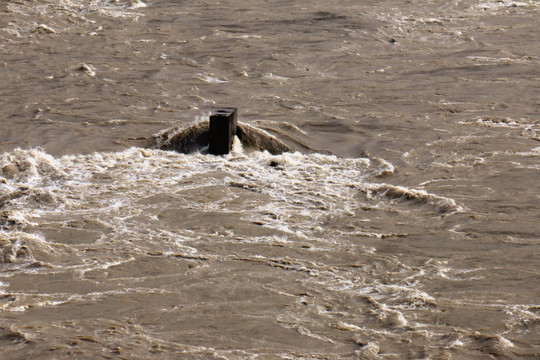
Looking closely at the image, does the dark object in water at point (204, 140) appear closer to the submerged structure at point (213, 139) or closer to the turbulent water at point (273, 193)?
the submerged structure at point (213, 139)

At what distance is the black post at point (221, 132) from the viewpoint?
8.88 meters

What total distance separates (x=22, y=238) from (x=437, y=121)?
521cm

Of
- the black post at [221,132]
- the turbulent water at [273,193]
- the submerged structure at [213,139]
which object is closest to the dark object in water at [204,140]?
the submerged structure at [213,139]

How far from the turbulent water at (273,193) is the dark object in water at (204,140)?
0.10 m

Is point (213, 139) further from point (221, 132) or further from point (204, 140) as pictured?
point (204, 140)

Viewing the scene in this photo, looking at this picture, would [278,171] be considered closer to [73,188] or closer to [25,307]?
[73,188]

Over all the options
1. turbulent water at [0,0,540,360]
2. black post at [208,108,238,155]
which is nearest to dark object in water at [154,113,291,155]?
turbulent water at [0,0,540,360]

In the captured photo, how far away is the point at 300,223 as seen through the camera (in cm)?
741

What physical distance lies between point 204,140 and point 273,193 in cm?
157

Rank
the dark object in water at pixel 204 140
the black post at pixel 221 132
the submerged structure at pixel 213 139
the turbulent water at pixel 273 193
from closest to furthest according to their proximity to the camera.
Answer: the turbulent water at pixel 273 193
the black post at pixel 221 132
the submerged structure at pixel 213 139
the dark object in water at pixel 204 140

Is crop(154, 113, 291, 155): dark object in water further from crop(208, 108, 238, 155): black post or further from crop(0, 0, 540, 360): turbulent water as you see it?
crop(208, 108, 238, 155): black post

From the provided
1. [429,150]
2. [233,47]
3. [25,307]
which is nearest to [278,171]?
[429,150]

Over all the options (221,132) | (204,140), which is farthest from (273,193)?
(204,140)

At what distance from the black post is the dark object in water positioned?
0.88 feet
